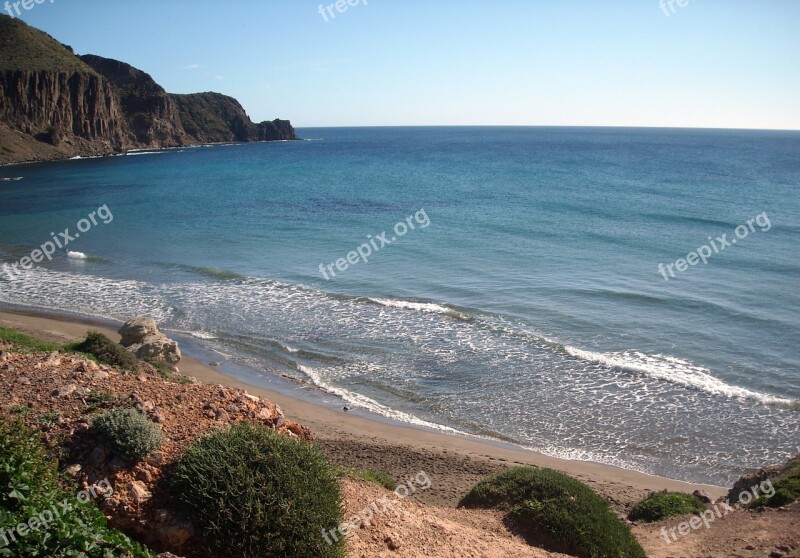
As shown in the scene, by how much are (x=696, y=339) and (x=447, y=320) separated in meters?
9.18

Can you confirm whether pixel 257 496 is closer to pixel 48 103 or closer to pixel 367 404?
pixel 367 404

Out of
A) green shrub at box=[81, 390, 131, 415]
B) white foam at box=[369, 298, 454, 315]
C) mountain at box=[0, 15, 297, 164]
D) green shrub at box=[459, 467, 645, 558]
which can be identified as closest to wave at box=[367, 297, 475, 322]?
white foam at box=[369, 298, 454, 315]

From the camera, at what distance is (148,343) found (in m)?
18.9

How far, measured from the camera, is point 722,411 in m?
17.6

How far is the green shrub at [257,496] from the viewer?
733 cm

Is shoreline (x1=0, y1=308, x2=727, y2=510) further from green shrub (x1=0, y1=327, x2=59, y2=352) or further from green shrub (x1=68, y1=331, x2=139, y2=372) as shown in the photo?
green shrub (x1=0, y1=327, x2=59, y2=352)

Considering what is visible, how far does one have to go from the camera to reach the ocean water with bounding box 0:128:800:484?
Result: 17.6m

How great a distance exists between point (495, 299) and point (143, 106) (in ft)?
382

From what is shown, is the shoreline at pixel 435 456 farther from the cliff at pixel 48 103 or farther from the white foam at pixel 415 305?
the cliff at pixel 48 103

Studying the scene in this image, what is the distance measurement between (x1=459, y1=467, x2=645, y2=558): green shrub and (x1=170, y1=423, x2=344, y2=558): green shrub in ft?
13.0

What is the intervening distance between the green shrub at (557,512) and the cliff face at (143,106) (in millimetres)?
122684

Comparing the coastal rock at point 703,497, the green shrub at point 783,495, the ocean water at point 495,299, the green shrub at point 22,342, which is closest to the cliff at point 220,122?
the ocean water at point 495,299

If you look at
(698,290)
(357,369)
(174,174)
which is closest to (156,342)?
(357,369)

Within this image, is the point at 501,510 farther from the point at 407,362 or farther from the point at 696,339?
the point at 696,339
